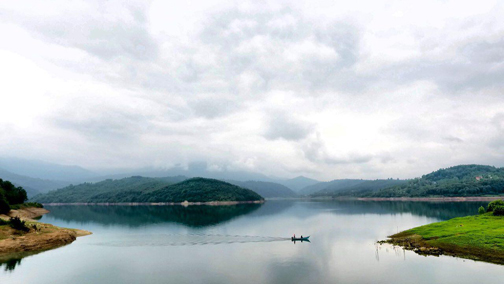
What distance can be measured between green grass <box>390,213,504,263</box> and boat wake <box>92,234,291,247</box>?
3637 centimetres

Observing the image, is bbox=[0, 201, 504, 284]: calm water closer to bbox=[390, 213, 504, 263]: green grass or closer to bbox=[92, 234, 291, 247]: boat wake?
bbox=[92, 234, 291, 247]: boat wake

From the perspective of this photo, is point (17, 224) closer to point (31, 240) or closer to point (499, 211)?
point (31, 240)

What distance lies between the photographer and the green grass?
Result: 2196 inches

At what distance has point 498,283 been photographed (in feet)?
136

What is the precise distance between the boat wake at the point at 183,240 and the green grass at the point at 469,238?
36373 mm

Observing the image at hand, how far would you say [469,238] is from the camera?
208 feet

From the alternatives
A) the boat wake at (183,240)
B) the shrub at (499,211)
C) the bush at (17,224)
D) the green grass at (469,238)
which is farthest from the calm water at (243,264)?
the shrub at (499,211)

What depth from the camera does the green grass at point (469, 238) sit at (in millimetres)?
55781

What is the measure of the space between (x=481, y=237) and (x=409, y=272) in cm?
2766

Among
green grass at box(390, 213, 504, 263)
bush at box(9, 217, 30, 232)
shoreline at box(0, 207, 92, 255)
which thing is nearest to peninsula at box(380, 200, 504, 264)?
green grass at box(390, 213, 504, 263)

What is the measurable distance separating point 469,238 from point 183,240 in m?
73.8

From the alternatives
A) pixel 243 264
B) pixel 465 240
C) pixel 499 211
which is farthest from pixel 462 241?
pixel 243 264

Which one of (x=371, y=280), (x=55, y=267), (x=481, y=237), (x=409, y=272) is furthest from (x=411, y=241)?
(x=55, y=267)

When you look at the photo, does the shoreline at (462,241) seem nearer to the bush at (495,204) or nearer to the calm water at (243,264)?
the calm water at (243,264)
